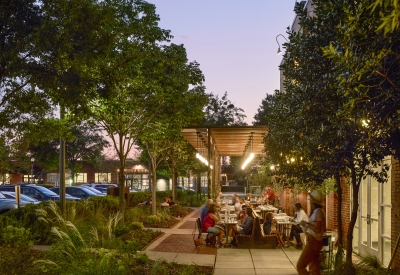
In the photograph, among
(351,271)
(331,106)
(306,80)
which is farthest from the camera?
(351,271)

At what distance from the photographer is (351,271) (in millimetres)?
9258

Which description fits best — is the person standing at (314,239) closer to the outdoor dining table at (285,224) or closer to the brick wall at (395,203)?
the brick wall at (395,203)

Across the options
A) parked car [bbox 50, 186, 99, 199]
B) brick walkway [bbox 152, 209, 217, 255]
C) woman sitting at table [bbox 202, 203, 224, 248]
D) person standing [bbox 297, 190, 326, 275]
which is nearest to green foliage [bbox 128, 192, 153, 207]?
parked car [bbox 50, 186, 99, 199]

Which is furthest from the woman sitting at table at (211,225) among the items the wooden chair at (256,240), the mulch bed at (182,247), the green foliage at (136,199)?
the green foliage at (136,199)

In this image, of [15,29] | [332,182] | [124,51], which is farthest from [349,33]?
[332,182]

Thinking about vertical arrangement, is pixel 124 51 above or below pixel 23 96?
above

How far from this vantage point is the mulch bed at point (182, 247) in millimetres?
14414

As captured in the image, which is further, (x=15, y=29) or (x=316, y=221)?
(x=15, y=29)

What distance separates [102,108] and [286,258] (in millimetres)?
7581

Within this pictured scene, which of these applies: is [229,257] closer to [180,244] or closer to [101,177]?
[180,244]

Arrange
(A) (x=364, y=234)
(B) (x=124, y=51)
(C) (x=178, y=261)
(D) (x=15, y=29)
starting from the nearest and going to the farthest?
1. (D) (x=15, y=29)
2. (C) (x=178, y=261)
3. (A) (x=364, y=234)
4. (B) (x=124, y=51)

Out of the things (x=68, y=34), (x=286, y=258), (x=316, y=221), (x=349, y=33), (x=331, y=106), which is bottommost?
(x=286, y=258)

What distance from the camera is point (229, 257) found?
13461 millimetres

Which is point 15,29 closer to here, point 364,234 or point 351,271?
point 351,271
